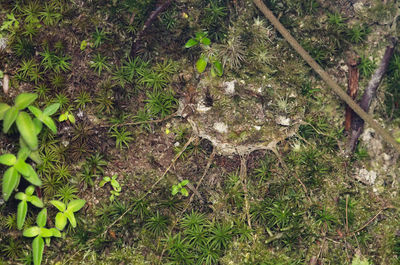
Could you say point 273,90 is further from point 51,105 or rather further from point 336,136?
point 51,105

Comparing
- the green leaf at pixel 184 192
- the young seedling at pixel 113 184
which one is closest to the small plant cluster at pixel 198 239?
the green leaf at pixel 184 192

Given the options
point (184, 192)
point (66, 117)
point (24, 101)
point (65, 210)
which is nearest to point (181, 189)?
point (184, 192)

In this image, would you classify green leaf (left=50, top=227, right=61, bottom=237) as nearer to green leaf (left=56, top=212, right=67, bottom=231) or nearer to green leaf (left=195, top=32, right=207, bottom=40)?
green leaf (left=56, top=212, right=67, bottom=231)

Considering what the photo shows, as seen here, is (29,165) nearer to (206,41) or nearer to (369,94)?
(206,41)

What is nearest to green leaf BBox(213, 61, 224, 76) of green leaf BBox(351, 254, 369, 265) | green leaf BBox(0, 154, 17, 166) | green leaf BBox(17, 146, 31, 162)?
green leaf BBox(17, 146, 31, 162)

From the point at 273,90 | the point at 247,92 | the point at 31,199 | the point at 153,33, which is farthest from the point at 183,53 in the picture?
the point at 31,199
